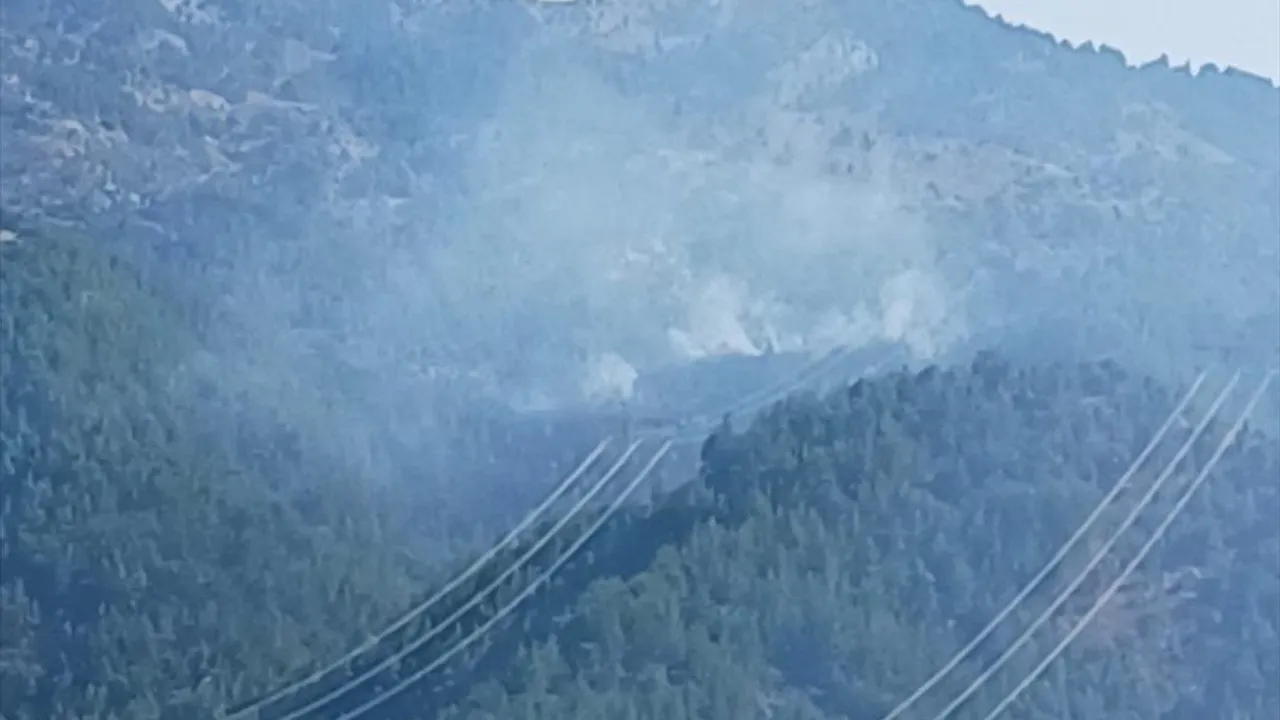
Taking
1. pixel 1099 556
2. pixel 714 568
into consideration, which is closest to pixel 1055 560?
pixel 1099 556

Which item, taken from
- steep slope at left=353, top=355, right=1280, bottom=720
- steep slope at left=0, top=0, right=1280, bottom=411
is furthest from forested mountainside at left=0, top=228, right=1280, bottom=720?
steep slope at left=0, top=0, right=1280, bottom=411

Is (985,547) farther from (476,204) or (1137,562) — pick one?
(476,204)

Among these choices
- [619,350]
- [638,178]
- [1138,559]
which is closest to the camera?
[1138,559]

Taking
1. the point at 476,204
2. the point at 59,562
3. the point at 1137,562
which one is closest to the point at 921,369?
the point at 1137,562

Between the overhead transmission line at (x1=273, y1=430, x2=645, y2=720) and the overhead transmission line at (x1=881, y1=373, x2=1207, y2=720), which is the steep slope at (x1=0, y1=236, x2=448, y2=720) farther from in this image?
the overhead transmission line at (x1=881, y1=373, x2=1207, y2=720)

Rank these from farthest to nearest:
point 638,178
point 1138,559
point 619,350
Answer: point 638,178
point 619,350
point 1138,559

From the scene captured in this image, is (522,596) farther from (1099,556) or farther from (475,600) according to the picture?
(1099,556)
